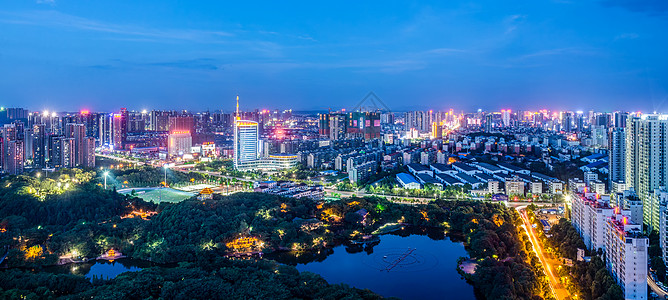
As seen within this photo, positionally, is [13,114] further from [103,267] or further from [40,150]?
[103,267]

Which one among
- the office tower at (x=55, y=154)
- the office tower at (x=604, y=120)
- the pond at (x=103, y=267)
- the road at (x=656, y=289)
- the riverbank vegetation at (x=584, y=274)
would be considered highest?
the office tower at (x=604, y=120)

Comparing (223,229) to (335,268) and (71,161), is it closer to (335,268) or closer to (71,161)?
(335,268)

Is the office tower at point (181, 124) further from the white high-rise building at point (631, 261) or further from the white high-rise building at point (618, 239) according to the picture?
the white high-rise building at point (631, 261)

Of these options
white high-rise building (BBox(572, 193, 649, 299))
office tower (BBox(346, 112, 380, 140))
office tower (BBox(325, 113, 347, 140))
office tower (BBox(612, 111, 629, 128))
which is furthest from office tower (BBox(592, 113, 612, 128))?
white high-rise building (BBox(572, 193, 649, 299))

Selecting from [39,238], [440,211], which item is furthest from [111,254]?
[440,211]

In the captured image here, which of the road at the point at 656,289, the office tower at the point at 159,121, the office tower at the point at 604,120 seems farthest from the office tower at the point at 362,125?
the road at the point at 656,289

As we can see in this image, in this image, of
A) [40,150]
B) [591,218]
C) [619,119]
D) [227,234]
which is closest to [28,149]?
[40,150]
